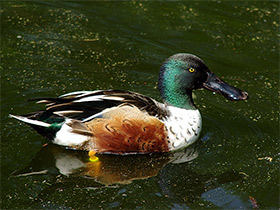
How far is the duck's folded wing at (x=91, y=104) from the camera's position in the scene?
630 cm

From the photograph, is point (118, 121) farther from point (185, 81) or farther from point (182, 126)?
point (185, 81)

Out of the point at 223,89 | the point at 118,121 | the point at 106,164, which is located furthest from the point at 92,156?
the point at 223,89

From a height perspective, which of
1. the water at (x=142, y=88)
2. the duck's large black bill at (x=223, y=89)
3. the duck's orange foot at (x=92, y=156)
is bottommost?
the duck's orange foot at (x=92, y=156)

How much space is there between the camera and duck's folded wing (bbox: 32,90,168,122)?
6305 mm

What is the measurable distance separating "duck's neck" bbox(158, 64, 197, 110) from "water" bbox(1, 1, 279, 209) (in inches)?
23.2

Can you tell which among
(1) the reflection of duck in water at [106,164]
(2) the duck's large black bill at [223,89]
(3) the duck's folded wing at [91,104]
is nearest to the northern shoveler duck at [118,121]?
(3) the duck's folded wing at [91,104]

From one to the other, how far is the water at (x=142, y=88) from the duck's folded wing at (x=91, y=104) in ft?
1.82

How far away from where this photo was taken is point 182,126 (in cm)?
658

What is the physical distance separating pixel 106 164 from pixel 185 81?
1.57 metres

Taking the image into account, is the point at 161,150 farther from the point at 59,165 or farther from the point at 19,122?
the point at 19,122

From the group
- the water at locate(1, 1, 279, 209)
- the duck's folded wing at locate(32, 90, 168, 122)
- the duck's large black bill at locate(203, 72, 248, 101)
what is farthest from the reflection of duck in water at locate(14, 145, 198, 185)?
the duck's large black bill at locate(203, 72, 248, 101)

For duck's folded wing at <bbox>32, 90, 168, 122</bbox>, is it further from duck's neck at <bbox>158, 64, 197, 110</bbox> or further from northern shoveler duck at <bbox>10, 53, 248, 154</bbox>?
duck's neck at <bbox>158, 64, 197, 110</bbox>

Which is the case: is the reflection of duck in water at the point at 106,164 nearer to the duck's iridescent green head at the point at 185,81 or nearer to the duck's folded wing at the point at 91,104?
the duck's folded wing at the point at 91,104

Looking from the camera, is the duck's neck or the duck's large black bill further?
the duck's large black bill
